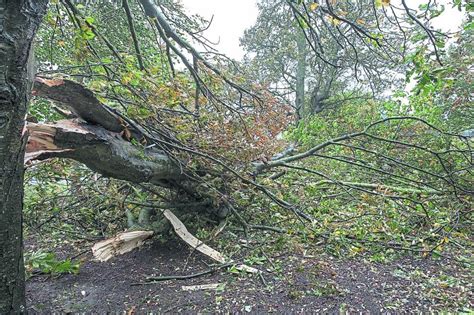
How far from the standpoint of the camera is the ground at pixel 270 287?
1.77 meters

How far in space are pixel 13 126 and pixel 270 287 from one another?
63.7 inches

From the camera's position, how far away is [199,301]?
183 centimetres

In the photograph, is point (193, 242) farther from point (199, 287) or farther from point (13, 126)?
point (13, 126)

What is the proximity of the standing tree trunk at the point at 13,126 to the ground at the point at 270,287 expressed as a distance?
53 centimetres

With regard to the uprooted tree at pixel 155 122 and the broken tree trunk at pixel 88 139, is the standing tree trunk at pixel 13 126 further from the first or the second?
the broken tree trunk at pixel 88 139

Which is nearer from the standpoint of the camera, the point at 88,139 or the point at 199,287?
the point at 88,139

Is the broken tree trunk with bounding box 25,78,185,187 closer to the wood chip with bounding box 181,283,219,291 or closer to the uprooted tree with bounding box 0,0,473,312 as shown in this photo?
the uprooted tree with bounding box 0,0,473,312

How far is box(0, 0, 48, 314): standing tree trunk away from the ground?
0.53m

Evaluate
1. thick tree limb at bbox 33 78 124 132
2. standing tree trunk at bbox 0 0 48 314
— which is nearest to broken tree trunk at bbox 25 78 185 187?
thick tree limb at bbox 33 78 124 132

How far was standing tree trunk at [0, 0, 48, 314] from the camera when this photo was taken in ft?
3.78

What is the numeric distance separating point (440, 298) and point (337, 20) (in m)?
1.80

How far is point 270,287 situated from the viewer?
6.44 ft

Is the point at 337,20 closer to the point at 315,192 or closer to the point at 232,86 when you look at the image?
the point at 232,86

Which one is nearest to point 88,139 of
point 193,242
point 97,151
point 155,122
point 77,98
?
point 97,151
